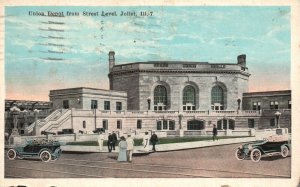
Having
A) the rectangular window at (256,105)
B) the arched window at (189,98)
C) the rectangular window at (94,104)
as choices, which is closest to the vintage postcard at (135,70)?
the rectangular window at (256,105)

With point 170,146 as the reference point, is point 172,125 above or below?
above

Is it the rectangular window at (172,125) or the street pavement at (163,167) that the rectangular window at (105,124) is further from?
the rectangular window at (172,125)

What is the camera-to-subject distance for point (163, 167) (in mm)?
12109

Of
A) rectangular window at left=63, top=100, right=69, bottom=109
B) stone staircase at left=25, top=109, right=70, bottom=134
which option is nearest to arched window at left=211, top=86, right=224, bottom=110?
rectangular window at left=63, top=100, right=69, bottom=109

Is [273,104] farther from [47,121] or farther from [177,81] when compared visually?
[47,121]

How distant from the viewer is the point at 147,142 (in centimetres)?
1263

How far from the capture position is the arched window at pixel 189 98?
540 inches

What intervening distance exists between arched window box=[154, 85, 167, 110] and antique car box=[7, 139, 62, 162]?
9.59 feet

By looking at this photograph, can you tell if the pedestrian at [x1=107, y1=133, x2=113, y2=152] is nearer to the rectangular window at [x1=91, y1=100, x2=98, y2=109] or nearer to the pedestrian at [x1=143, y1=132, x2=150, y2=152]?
the pedestrian at [x1=143, y1=132, x2=150, y2=152]

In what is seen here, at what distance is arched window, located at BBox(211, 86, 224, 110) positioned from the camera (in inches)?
543

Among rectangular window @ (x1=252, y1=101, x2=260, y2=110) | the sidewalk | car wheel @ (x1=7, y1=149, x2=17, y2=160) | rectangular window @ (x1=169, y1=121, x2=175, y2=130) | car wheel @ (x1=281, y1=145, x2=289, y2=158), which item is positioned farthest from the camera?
rectangular window @ (x1=169, y1=121, x2=175, y2=130)

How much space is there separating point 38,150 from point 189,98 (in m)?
4.18

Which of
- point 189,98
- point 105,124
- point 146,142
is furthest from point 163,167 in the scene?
point 189,98

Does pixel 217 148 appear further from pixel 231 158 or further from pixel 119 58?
pixel 119 58
